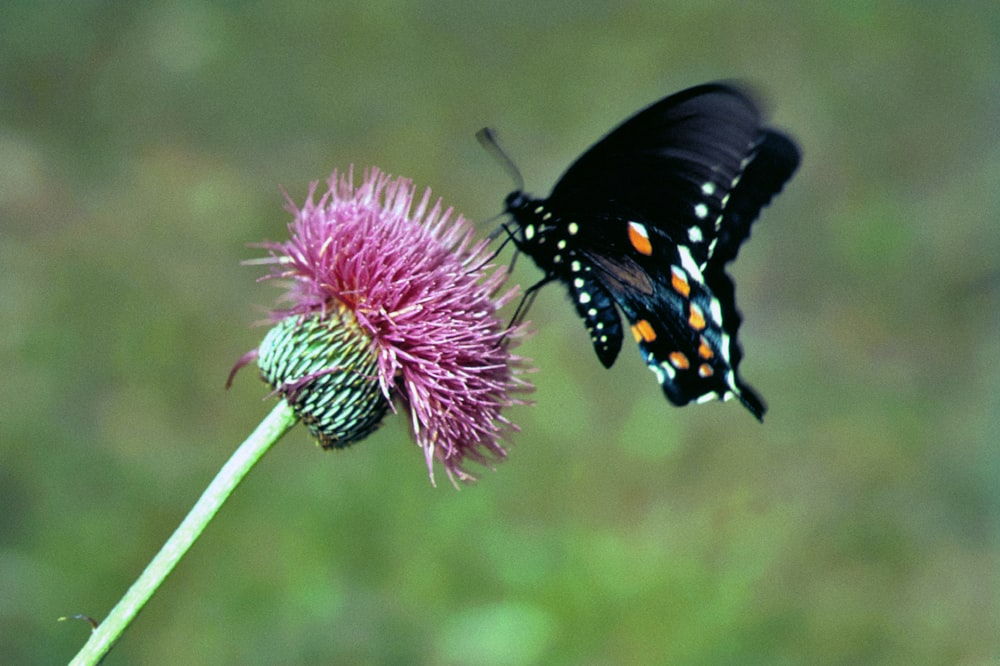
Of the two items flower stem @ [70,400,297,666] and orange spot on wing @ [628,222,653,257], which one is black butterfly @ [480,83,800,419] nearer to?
orange spot on wing @ [628,222,653,257]

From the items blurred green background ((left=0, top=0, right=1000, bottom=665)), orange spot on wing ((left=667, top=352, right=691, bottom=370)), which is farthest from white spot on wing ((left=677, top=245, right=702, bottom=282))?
blurred green background ((left=0, top=0, right=1000, bottom=665))

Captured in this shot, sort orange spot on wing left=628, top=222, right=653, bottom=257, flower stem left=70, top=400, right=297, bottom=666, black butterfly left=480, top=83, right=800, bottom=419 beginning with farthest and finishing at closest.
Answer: orange spot on wing left=628, top=222, right=653, bottom=257
black butterfly left=480, top=83, right=800, bottom=419
flower stem left=70, top=400, right=297, bottom=666

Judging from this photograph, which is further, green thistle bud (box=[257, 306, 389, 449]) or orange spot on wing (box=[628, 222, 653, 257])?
orange spot on wing (box=[628, 222, 653, 257])

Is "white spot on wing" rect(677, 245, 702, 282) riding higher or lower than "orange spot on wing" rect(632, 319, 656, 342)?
higher

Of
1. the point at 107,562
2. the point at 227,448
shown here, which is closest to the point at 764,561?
the point at 227,448

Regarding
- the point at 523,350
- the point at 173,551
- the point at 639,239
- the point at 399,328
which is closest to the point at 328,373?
the point at 399,328

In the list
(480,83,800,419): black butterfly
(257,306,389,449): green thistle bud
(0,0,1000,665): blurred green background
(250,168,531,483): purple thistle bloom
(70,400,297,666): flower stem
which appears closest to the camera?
(70,400,297,666): flower stem
